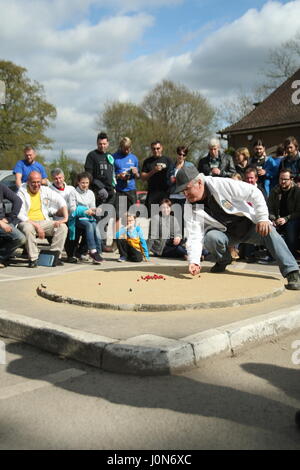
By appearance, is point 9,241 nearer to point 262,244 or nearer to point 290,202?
point 262,244

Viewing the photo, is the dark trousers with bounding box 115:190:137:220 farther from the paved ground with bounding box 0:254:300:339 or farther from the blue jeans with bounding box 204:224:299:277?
the paved ground with bounding box 0:254:300:339

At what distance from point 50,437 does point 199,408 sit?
0.86 metres

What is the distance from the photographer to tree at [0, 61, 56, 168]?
128ft

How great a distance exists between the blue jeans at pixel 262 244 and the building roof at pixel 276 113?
2357 centimetres

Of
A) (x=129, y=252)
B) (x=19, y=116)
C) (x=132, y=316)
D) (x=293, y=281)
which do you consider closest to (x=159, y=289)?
(x=132, y=316)

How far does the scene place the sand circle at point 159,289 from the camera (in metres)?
4.75

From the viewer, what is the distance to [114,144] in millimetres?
45344

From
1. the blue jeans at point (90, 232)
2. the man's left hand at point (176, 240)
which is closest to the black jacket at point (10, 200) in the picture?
the blue jeans at point (90, 232)

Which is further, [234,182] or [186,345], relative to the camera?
[234,182]

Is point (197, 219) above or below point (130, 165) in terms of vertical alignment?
below

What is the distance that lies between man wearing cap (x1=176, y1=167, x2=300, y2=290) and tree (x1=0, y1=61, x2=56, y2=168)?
34715 millimetres

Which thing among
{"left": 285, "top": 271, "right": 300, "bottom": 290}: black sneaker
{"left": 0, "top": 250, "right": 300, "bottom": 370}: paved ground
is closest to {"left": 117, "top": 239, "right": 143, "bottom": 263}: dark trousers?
{"left": 0, "top": 250, "right": 300, "bottom": 370}: paved ground
